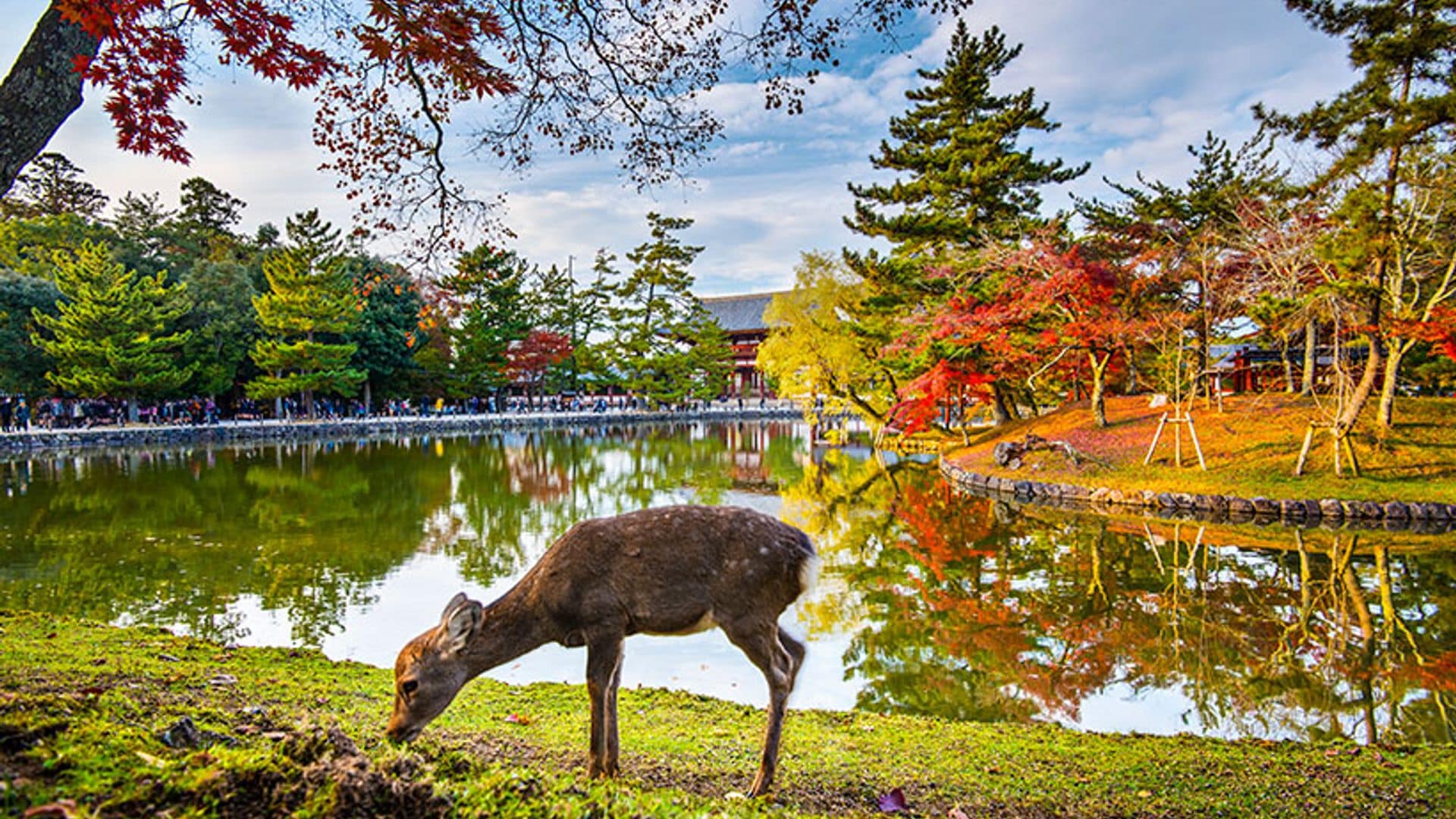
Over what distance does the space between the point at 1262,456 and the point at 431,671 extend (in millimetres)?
18537

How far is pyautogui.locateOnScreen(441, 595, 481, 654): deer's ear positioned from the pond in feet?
11.7

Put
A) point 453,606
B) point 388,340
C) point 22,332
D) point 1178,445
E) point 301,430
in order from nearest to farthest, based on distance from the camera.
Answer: point 453,606, point 1178,445, point 22,332, point 301,430, point 388,340

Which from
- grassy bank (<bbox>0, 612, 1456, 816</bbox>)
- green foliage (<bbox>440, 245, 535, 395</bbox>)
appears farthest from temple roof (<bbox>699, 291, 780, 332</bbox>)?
grassy bank (<bbox>0, 612, 1456, 816</bbox>)

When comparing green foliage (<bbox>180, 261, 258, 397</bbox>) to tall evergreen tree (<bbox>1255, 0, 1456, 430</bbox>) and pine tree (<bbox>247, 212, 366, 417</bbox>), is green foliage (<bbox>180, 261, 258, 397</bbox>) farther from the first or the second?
tall evergreen tree (<bbox>1255, 0, 1456, 430</bbox>)

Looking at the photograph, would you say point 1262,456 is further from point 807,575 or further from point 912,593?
point 807,575

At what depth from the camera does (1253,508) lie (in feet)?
48.5

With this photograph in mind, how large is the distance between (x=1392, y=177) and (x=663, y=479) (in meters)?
17.4

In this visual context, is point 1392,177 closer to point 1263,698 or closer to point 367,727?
point 1263,698

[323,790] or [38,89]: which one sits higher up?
[38,89]

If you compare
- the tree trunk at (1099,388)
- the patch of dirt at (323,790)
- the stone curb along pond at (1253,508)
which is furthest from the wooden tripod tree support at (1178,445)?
the patch of dirt at (323,790)

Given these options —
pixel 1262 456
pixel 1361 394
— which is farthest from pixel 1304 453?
pixel 1361 394

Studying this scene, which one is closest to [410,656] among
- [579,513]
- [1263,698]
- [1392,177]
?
[1263,698]

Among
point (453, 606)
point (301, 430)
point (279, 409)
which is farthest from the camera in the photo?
point (279, 409)

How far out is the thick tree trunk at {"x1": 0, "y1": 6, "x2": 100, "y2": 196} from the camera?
335cm
